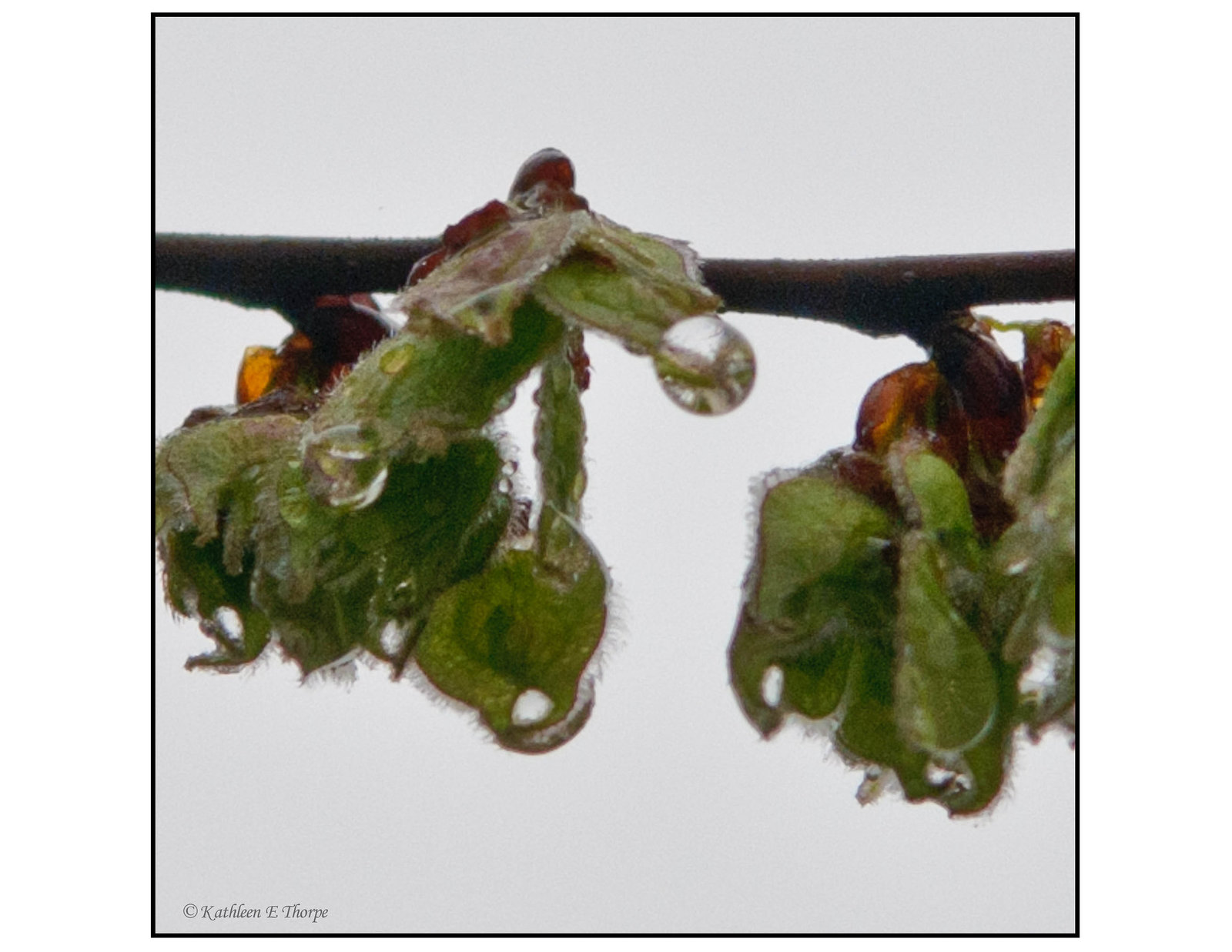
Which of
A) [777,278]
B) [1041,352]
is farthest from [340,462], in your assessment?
[1041,352]

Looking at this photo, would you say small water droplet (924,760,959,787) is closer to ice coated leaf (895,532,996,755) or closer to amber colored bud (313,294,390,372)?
ice coated leaf (895,532,996,755)

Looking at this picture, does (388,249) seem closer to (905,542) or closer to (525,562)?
(525,562)

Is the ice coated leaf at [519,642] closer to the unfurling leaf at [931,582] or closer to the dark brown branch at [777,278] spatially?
the unfurling leaf at [931,582]

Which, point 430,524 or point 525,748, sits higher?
point 430,524

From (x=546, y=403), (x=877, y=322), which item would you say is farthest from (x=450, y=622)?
(x=877, y=322)

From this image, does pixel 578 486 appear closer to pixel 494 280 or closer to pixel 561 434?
pixel 561 434

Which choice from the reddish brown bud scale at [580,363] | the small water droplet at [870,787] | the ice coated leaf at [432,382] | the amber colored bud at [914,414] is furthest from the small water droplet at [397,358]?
the small water droplet at [870,787]

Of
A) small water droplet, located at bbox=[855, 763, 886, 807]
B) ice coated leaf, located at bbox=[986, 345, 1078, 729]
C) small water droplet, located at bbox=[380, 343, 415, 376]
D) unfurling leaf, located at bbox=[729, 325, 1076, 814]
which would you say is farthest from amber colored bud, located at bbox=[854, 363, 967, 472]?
small water droplet, located at bbox=[380, 343, 415, 376]
